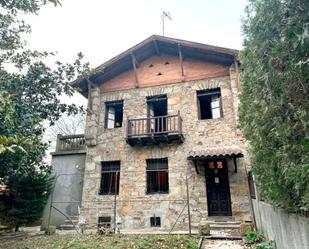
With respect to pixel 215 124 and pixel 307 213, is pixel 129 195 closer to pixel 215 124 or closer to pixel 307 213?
pixel 215 124

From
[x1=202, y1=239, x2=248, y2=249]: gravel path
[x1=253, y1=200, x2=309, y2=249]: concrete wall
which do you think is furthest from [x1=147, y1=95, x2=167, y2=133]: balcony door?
[x1=253, y1=200, x2=309, y2=249]: concrete wall

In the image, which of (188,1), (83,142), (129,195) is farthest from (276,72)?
(83,142)

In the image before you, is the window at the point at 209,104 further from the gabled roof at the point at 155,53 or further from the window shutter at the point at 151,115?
the window shutter at the point at 151,115

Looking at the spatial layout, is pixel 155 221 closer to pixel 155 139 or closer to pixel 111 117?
pixel 155 139

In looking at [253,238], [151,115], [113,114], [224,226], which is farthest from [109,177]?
[253,238]

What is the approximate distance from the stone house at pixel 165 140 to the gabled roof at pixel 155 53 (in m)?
0.04

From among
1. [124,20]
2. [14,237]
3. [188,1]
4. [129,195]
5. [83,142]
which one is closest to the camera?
[188,1]

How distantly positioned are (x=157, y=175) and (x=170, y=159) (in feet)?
2.83

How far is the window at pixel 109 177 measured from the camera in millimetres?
10406

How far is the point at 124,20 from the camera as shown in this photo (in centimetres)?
906

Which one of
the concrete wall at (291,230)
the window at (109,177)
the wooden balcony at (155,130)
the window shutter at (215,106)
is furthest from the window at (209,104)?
the concrete wall at (291,230)

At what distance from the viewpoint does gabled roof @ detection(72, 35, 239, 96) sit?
10336 millimetres

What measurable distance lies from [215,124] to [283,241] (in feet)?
21.4

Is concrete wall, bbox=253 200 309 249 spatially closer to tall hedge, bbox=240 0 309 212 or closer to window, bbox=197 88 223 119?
tall hedge, bbox=240 0 309 212
